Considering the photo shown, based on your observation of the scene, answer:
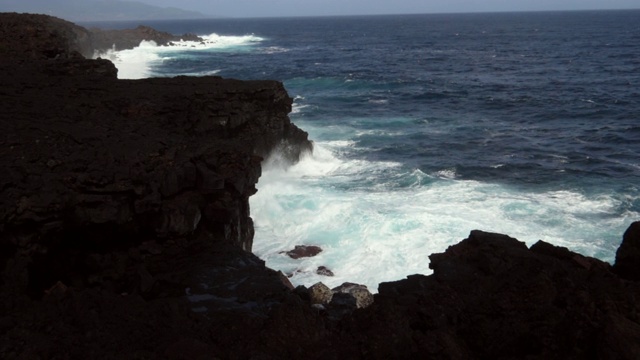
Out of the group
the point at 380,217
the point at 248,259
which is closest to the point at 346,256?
the point at 380,217

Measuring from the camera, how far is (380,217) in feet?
69.7

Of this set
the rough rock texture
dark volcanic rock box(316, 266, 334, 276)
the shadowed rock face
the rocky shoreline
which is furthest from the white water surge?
the rough rock texture

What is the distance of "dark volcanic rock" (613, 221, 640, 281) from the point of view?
8.86 meters

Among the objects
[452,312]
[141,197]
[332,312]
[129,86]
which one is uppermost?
[129,86]

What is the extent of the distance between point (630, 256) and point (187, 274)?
28.8 feet

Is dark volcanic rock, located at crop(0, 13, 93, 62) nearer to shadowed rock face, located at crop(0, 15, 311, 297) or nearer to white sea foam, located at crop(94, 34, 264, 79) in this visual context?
shadowed rock face, located at crop(0, 15, 311, 297)

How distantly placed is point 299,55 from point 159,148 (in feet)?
264

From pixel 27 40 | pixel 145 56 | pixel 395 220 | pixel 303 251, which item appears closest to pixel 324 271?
pixel 303 251

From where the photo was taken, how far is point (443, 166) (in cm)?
2905

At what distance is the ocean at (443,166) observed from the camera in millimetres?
19531

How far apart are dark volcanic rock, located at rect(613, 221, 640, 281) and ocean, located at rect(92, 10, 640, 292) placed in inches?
329

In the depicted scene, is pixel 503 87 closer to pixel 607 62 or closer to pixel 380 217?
pixel 607 62

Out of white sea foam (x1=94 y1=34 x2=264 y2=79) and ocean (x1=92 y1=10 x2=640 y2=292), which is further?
white sea foam (x1=94 y1=34 x2=264 y2=79)

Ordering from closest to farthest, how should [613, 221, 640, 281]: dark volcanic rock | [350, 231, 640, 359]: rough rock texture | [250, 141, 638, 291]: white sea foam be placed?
[350, 231, 640, 359]: rough rock texture
[613, 221, 640, 281]: dark volcanic rock
[250, 141, 638, 291]: white sea foam
